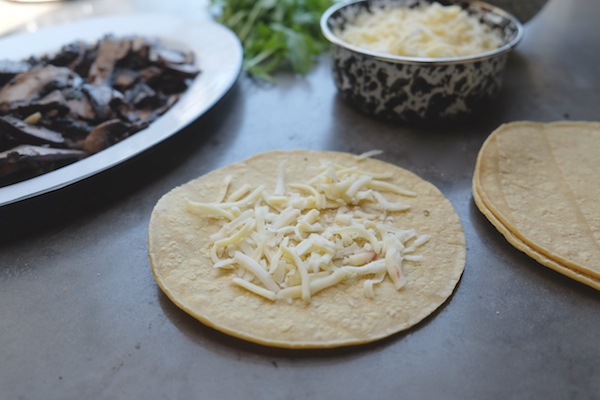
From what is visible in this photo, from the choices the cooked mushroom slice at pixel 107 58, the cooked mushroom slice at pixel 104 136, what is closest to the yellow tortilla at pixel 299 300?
the cooked mushroom slice at pixel 104 136

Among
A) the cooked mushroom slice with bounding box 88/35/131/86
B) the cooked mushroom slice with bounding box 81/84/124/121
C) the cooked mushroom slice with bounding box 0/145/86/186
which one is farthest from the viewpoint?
the cooked mushroom slice with bounding box 88/35/131/86

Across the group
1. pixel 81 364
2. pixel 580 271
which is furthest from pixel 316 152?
pixel 81 364

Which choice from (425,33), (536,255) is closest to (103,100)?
(425,33)

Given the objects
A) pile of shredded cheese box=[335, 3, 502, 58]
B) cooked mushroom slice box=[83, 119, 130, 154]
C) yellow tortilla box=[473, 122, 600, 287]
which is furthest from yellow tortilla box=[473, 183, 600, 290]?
cooked mushroom slice box=[83, 119, 130, 154]

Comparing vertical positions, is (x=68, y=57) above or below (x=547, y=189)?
above

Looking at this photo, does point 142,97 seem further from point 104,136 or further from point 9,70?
point 9,70

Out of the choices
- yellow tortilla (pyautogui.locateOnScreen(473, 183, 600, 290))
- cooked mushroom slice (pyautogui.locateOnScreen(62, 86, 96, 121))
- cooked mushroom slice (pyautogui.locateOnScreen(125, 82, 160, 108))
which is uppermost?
cooked mushroom slice (pyautogui.locateOnScreen(62, 86, 96, 121))

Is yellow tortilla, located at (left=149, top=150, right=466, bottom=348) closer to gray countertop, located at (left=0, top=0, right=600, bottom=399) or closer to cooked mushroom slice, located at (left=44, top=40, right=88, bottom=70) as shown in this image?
gray countertop, located at (left=0, top=0, right=600, bottom=399)

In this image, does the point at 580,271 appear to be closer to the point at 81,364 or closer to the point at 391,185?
the point at 391,185
